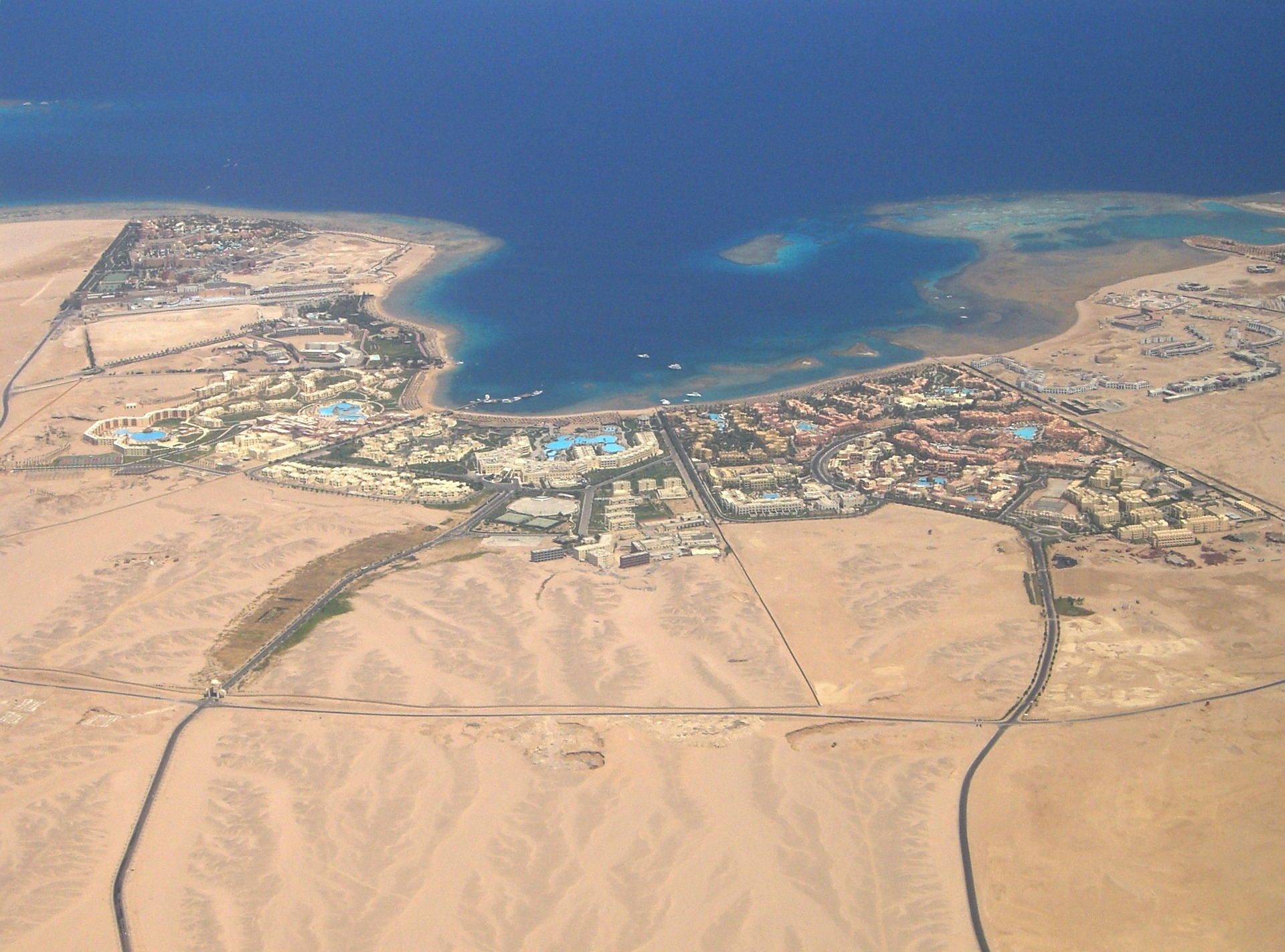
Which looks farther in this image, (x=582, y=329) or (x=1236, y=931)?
(x=582, y=329)

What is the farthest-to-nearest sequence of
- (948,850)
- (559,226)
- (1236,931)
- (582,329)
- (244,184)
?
(244,184), (559,226), (582,329), (948,850), (1236,931)

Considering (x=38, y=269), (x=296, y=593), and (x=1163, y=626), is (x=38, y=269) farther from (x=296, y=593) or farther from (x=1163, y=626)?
(x=1163, y=626)

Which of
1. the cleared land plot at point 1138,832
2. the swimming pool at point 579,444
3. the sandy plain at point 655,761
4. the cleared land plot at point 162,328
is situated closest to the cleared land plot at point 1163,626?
the sandy plain at point 655,761

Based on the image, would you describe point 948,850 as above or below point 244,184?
below

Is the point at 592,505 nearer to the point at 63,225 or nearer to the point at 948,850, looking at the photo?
the point at 948,850

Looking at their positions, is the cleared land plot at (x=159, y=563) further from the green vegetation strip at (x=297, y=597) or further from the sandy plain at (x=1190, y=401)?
the sandy plain at (x=1190, y=401)

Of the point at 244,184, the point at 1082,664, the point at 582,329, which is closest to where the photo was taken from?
the point at 1082,664

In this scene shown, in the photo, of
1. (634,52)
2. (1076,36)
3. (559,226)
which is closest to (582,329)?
(559,226)

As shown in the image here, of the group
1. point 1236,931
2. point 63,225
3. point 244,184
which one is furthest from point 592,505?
point 244,184

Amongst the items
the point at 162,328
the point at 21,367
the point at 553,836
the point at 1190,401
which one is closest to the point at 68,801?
the point at 553,836
